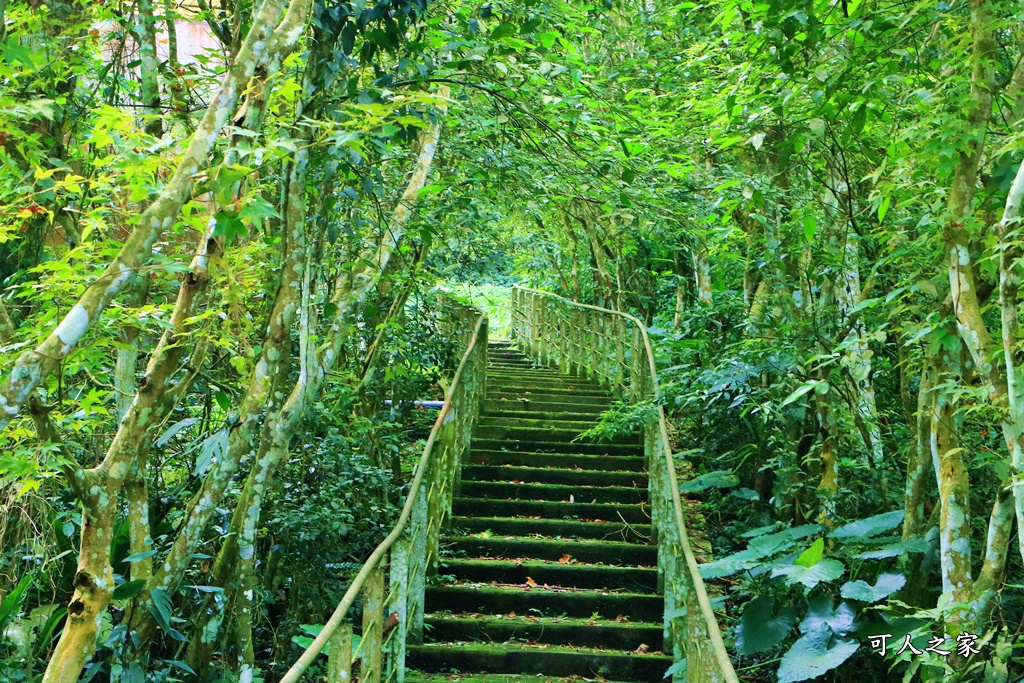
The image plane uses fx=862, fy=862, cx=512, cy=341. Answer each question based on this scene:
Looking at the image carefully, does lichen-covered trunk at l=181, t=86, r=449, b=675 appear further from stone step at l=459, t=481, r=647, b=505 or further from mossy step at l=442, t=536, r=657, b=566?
stone step at l=459, t=481, r=647, b=505

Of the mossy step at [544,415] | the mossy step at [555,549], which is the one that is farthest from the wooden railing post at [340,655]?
the mossy step at [544,415]

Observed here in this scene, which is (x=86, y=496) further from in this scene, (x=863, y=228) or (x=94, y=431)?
(x=863, y=228)

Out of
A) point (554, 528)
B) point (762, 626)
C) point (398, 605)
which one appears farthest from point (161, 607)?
point (554, 528)

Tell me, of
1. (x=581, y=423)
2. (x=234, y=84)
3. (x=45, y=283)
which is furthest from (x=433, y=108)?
(x=581, y=423)

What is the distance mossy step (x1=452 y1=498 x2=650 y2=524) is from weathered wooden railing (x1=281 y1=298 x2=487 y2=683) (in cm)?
21

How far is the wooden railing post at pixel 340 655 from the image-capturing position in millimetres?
2715

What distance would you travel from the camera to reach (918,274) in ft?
14.6

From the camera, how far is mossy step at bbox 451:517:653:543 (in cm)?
651

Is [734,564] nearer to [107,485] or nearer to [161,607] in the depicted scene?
[161,607]

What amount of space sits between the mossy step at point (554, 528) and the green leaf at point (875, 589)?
2278mm

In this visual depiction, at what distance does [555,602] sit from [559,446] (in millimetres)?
2653

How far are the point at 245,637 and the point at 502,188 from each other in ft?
11.6

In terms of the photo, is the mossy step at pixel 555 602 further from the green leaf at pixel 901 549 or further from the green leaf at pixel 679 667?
the green leaf at pixel 901 549

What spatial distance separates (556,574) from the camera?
234 inches
